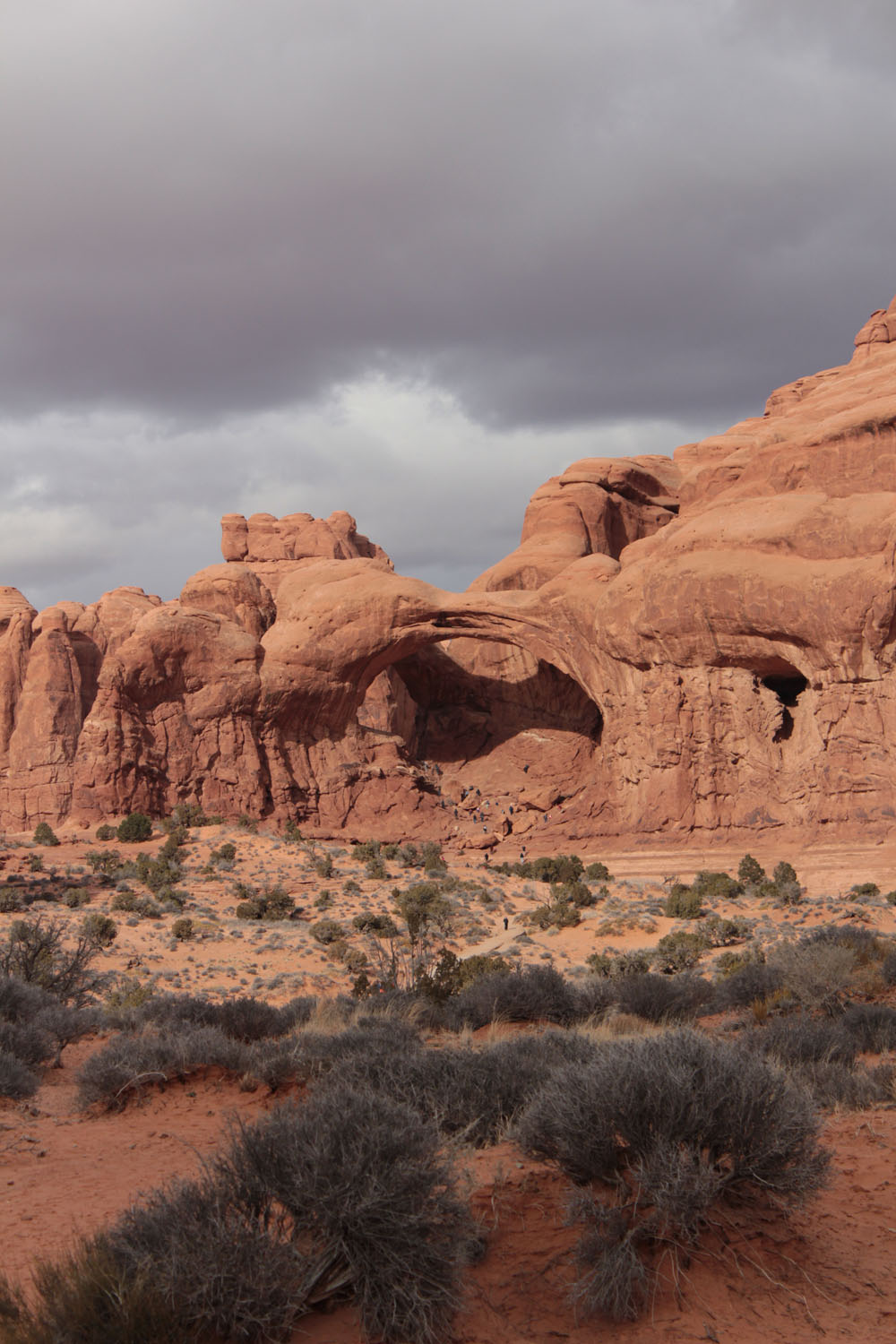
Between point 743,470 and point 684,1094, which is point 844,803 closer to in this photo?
point 743,470

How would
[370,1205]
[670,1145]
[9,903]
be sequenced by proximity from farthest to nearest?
1. [9,903]
2. [670,1145]
3. [370,1205]

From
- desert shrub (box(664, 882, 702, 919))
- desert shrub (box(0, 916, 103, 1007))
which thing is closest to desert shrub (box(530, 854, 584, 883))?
desert shrub (box(664, 882, 702, 919))

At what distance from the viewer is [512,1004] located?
11.0m

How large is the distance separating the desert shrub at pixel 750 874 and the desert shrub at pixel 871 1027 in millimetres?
16123

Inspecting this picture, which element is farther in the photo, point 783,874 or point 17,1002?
point 783,874

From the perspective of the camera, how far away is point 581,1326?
409cm

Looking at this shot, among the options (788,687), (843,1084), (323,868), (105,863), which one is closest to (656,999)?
(843,1084)

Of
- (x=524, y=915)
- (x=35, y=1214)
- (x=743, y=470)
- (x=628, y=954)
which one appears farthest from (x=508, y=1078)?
(x=743, y=470)

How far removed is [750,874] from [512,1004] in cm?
1657

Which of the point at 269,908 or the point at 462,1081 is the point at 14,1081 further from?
the point at 269,908

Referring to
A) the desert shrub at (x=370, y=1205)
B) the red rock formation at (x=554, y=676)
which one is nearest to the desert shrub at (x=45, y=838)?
the red rock formation at (x=554, y=676)

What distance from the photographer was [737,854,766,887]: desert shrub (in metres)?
25.7

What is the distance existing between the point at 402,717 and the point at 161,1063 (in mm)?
33654

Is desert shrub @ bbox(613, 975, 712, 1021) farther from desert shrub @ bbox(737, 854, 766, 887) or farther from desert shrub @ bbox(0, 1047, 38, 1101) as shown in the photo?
desert shrub @ bbox(737, 854, 766, 887)
